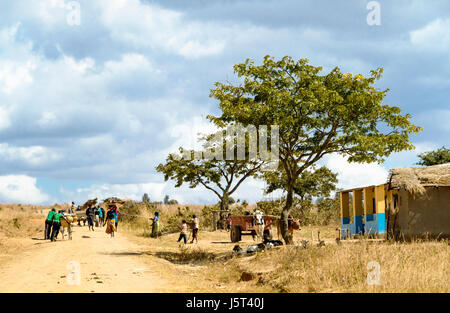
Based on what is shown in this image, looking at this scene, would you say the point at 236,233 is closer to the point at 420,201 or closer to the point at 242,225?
the point at 242,225

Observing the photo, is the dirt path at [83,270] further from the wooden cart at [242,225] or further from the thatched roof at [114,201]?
the thatched roof at [114,201]

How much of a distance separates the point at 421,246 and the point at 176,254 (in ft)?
35.6

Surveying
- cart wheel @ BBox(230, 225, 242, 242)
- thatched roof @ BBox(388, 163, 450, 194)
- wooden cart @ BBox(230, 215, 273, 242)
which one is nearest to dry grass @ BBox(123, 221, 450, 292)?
thatched roof @ BBox(388, 163, 450, 194)

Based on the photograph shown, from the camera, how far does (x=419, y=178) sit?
766 inches

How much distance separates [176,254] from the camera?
21.9 meters

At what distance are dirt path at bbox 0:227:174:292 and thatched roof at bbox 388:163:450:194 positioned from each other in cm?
1011

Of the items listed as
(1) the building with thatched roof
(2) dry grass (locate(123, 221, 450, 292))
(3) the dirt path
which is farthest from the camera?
(1) the building with thatched roof

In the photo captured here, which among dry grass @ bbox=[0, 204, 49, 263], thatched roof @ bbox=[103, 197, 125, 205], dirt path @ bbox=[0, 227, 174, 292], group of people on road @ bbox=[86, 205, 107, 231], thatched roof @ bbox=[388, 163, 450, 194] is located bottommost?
dirt path @ bbox=[0, 227, 174, 292]

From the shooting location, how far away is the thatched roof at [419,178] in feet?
62.4

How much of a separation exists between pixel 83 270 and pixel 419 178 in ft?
43.3

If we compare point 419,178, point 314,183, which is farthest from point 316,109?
point 314,183

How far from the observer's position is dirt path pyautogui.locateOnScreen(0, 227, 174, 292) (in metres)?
12.1

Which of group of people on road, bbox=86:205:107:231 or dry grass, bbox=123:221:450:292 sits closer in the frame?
dry grass, bbox=123:221:450:292

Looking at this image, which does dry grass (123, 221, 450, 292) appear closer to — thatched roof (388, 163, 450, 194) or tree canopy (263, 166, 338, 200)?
thatched roof (388, 163, 450, 194)
